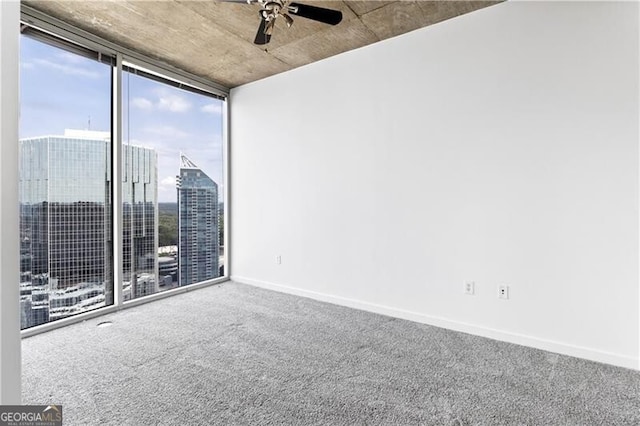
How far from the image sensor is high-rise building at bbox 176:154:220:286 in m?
3.86

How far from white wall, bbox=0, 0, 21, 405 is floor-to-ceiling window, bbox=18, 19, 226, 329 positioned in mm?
1974

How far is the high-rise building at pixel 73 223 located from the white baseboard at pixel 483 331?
1839mm

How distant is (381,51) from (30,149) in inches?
128

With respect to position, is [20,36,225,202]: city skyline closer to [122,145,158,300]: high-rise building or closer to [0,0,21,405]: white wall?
[122,145,158,300]: high-rise building

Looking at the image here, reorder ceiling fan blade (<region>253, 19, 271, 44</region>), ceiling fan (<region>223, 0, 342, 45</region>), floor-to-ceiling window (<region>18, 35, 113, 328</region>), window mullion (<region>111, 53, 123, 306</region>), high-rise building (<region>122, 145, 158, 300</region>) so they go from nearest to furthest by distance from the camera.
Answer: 1. ceiling fan (<region>223, 0, 342, 45</region>)
2. ceiling fan blade (<region>253, 19, 271, 44</region>)
3. floor-to-ceiling window (<region>18, 35, 113, 328</region>)
4. window mullion (<region>111, 53, 123, 306</region>)
5. high-rise building (<region>122, 145, 158, 300</region>)

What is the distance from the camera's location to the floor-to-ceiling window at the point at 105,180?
8.84 ft

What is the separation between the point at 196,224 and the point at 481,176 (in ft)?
10.7

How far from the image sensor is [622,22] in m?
2.11

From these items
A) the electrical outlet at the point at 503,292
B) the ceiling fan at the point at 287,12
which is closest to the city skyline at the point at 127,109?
the ceiling fan at the point at 287,12

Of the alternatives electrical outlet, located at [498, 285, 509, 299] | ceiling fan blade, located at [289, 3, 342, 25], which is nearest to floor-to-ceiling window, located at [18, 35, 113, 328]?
ceiling fan blade, located at [289, 3, 342, 25]

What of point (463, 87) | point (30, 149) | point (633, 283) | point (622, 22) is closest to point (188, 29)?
point (30, 149)

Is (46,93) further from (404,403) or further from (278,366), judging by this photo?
(404,403)

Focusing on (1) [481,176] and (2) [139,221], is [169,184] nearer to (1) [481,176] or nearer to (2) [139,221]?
(2) [139,221]

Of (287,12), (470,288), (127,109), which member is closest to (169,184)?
(127,109)
